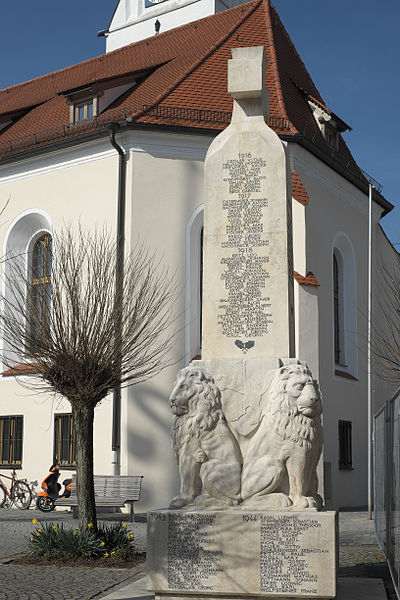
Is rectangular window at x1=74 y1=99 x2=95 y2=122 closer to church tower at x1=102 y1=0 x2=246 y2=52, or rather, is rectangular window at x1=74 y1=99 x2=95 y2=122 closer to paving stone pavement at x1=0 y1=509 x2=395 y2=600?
church tower at x1=102 y1=0 x2=246 y2=52

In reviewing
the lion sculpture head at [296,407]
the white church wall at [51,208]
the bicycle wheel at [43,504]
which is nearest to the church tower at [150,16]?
the white church wall at [51,208]

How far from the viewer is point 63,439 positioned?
19.4m

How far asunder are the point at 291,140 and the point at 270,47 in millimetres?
4413

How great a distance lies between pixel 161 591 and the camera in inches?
263

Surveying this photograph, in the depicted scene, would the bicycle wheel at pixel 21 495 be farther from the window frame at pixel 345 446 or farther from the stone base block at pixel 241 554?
the stone base block at pixel 241 554

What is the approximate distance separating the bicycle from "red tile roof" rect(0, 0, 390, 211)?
334 inches

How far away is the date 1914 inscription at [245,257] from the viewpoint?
757cm

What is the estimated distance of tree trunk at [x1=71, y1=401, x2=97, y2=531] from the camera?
1055 centimetres

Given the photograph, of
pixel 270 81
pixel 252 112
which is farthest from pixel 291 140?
pixel 252 112

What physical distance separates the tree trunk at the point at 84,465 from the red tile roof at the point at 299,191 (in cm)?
945

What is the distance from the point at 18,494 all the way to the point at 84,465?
365 inches

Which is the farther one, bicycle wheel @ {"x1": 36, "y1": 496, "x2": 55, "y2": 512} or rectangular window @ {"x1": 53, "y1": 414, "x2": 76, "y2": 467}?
rectangular window @ {"x1": 53, "y1": 414, "x2": 76, "y2": 467}

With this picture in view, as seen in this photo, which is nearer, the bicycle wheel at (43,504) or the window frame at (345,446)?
the bicycle wheel at (43,504)

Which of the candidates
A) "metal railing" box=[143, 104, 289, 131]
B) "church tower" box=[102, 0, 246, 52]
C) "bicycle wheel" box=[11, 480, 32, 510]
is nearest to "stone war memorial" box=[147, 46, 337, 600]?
"metal railing" box=[143, 104, 289, 131]
